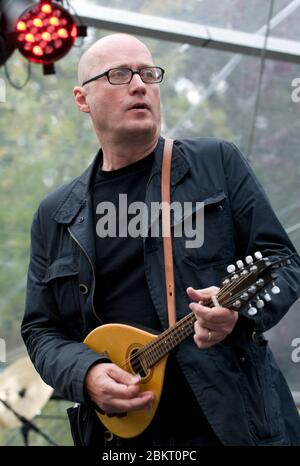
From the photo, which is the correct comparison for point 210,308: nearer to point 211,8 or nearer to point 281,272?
point 281,272

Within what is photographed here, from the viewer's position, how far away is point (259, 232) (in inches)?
118

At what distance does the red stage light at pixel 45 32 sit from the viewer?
4.85 metres

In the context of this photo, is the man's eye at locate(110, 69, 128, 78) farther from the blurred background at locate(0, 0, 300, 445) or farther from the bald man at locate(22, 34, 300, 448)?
the blurred background at locate(0, 0, 300, 445)

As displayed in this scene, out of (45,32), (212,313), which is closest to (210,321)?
(212,313)

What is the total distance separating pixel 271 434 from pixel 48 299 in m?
1.03

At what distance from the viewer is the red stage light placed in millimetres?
4848

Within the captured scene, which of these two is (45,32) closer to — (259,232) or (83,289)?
(83,289)

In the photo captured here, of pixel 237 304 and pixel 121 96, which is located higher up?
pixel 121 96

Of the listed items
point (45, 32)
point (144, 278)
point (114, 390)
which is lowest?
point (114, 390)

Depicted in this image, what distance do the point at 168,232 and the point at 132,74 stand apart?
0.65 meters

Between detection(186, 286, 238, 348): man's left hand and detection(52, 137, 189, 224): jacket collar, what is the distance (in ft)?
1.95

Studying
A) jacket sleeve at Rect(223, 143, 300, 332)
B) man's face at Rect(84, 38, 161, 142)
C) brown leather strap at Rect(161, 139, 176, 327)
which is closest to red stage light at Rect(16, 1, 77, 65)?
man's face at Rect(84, 38, 161, 142)

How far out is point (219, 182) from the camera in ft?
10.3
